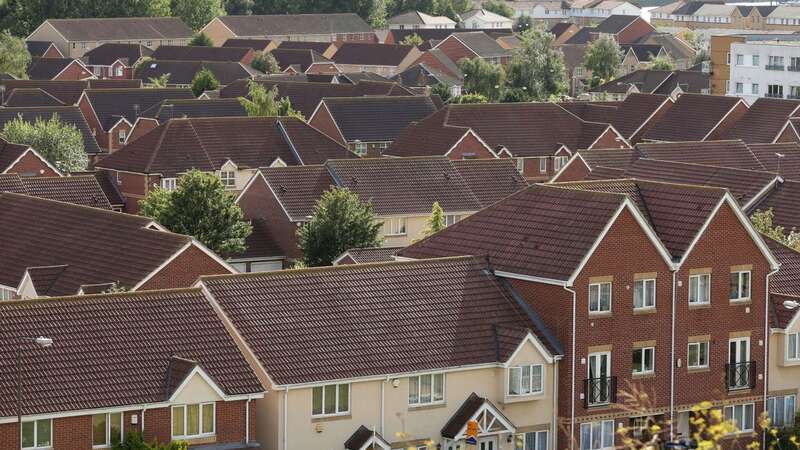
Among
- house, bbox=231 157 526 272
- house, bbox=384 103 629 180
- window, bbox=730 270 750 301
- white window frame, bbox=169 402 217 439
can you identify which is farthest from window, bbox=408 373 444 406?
house, bbox=384 103 629 180

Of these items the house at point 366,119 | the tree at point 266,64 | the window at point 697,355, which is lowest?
the window at point 697,355

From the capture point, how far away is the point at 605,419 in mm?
47906

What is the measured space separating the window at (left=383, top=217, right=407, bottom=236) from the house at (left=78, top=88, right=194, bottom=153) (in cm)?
5109

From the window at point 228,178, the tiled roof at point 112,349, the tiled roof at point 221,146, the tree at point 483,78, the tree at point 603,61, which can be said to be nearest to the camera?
the tiled roof at point 112,349

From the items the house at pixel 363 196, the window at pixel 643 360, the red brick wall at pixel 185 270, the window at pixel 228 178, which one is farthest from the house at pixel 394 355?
the window at pixel 228 178

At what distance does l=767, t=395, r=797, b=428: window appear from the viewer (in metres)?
51.0

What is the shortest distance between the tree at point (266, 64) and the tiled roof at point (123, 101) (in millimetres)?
46274

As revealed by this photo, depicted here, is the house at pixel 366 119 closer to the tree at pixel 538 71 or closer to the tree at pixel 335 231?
the tree at pixel 335 231

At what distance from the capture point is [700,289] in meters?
49.4

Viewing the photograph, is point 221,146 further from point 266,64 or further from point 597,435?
point 266,64

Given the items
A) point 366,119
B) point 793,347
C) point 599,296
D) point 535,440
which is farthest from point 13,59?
point 535,440

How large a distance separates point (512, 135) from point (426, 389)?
67.6m

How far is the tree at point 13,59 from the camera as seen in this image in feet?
566

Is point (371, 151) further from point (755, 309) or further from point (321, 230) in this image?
point (755, 309)
